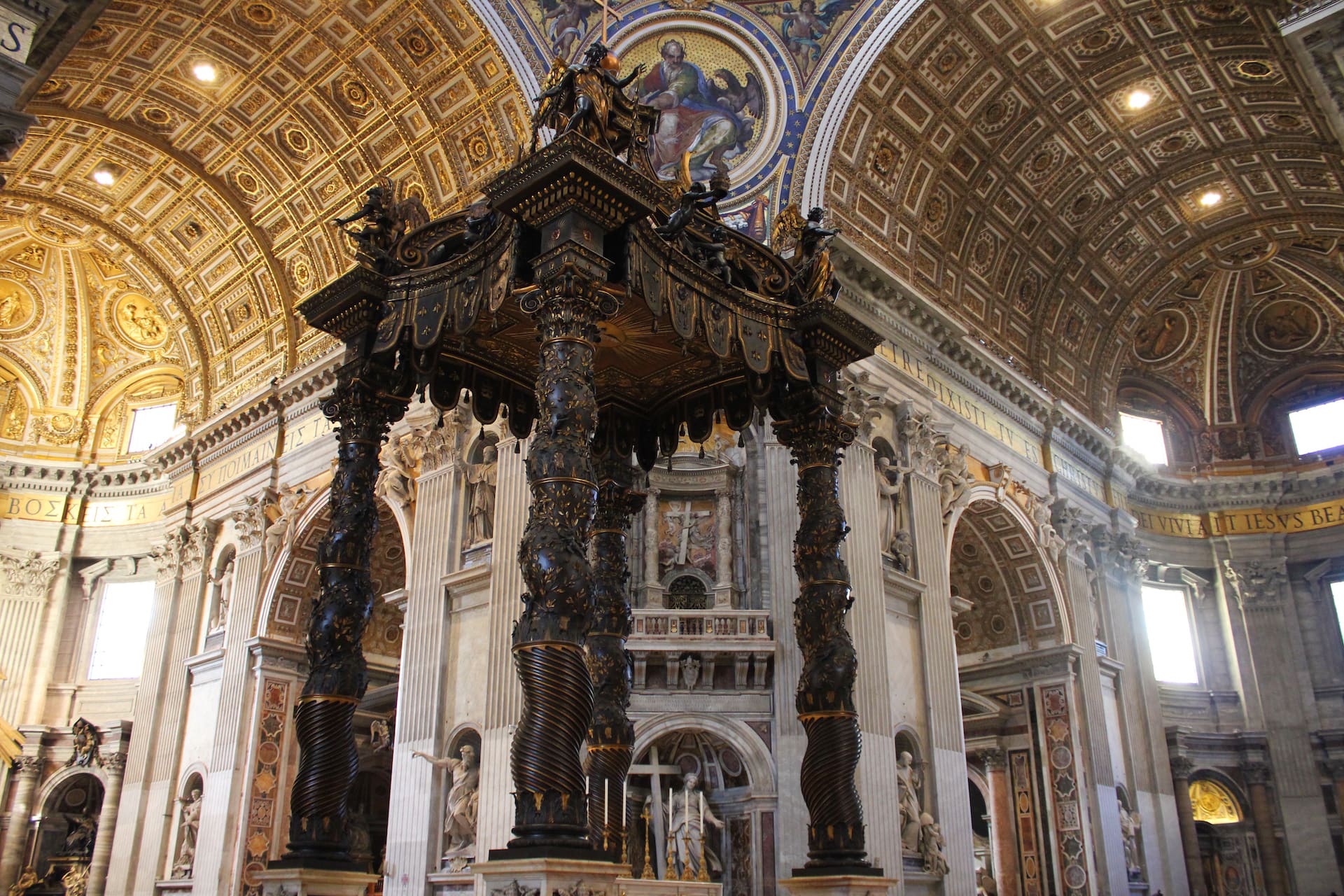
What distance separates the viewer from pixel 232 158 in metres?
18.0

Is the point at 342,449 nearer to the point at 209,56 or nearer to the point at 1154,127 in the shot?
the point at 209,56

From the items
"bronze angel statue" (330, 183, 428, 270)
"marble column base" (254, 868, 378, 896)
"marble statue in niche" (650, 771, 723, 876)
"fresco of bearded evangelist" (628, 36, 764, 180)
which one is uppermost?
"fresco of bearded evangelist" (628, 36, 764, 180)

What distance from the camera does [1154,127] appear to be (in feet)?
59.2

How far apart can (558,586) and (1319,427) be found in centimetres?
2226

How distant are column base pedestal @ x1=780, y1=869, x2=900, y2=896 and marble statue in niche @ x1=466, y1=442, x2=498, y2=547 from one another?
7744 mm

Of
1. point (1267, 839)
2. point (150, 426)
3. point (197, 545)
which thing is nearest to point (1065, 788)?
point (1267, 839)

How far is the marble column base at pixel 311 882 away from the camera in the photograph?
6.14 metres

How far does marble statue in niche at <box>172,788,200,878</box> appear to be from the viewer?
52.7ft

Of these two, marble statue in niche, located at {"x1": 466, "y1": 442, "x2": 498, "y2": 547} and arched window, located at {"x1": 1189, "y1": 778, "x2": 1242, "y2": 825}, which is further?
arched window, located at {"x1": 1189, "y1": 778, "x2": 1242, "y2": 825}

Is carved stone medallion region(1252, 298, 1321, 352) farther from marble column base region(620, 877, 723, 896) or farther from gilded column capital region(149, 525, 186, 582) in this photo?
gilded column capital region(149, 525, 186, 582)

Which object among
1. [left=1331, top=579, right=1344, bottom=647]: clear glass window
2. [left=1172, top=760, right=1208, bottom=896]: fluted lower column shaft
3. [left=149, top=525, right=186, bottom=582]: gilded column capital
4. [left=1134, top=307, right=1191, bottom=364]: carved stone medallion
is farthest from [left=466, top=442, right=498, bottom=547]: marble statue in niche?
[left=1331, top=579, right=1344, bottom=647]: clear glass window

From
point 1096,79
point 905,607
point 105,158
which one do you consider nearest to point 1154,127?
point 1096,79

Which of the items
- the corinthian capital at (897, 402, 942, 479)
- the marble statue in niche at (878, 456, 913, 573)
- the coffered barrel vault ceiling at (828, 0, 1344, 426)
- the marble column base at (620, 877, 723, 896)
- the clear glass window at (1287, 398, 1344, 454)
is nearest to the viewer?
the marble column base at (620, 877, 723, 896)

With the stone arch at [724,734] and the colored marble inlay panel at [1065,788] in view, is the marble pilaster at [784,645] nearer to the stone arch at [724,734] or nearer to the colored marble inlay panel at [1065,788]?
the stone arch at [724,734]
